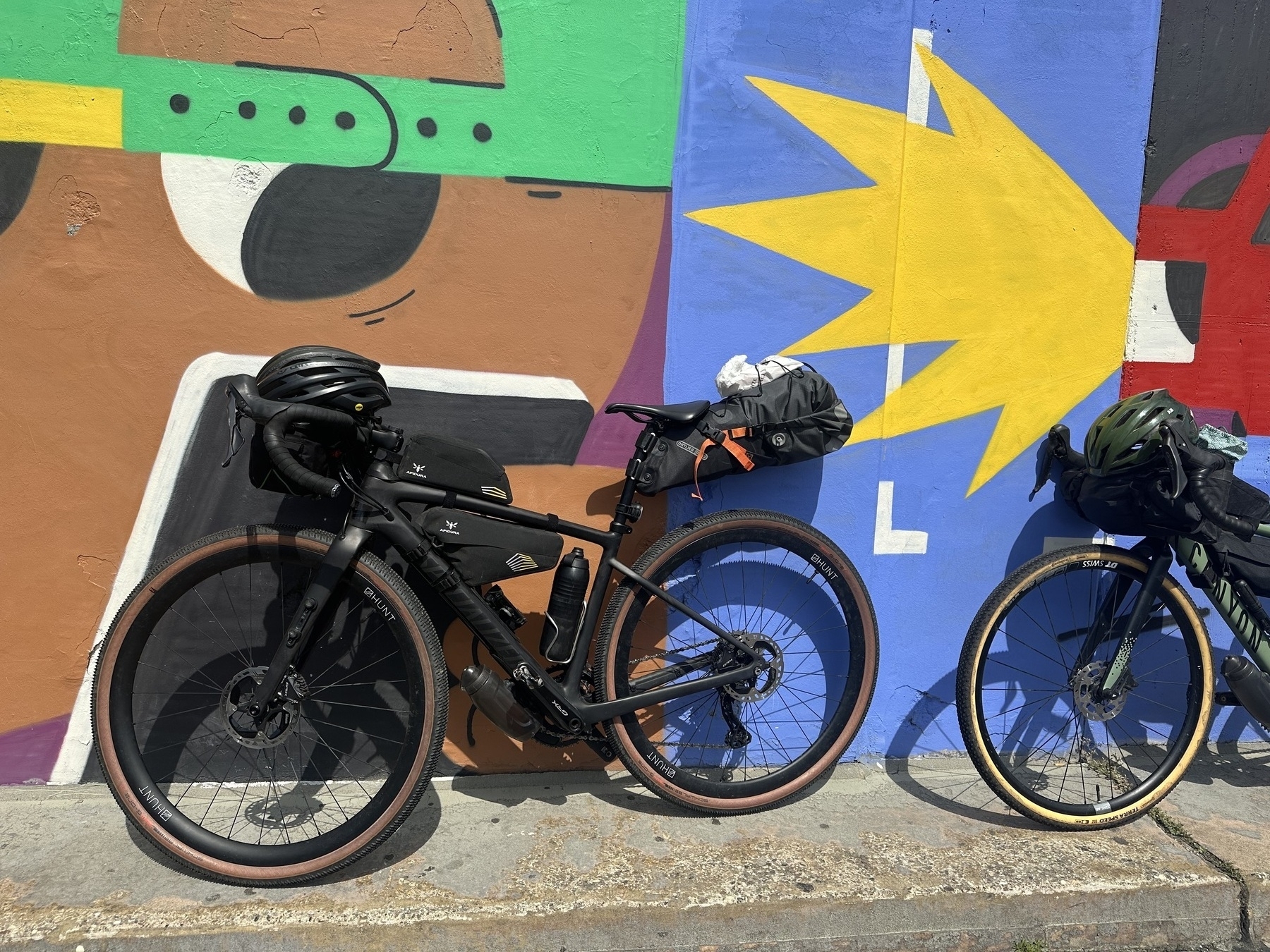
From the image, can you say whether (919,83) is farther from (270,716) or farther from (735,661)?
(270,716)

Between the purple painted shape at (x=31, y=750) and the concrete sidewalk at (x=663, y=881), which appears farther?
the purple painted shape at (x=31, y=750)

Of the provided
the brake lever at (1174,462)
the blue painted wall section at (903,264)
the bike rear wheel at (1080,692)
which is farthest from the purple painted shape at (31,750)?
the brake lever at (1174,462)

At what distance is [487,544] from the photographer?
8.93 ft

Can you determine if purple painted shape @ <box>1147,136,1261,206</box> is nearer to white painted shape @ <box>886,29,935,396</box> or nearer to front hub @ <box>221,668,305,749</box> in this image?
white painted shape @ <box>886,29,935,396</box>

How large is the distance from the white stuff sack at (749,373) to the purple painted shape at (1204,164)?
5.64 ft

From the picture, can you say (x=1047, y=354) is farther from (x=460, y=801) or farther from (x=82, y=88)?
(x=82, y=88)

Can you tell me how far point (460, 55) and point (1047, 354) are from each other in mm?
2522

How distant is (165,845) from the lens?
2520 millimetres

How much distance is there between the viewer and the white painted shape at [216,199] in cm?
289

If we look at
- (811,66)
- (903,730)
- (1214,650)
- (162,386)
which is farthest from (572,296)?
(1214,650)

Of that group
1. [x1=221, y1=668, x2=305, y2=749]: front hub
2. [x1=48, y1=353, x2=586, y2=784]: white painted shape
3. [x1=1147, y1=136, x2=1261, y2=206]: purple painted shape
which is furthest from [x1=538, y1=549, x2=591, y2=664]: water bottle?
[x1=1147, y1=136, x2=1261, y2=206]: purple painted shape

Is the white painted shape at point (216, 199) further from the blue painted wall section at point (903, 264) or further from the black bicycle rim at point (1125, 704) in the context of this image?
the black bicycle rim at point (1125, 704)

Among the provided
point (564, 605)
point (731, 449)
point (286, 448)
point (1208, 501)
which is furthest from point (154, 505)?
point (1208, 501)

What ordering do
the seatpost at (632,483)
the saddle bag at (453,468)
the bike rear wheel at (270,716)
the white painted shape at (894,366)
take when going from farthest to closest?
the white painted shape at (894,366), the seatpost at (632,483), the saddle bag at (453,468), the bike rear wheel at (270,716)
